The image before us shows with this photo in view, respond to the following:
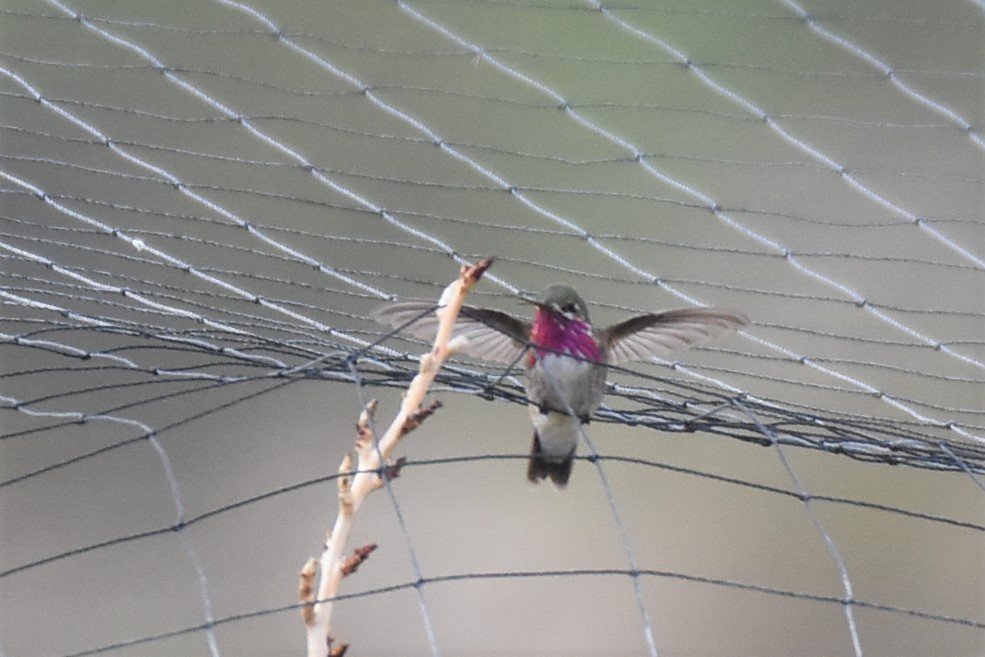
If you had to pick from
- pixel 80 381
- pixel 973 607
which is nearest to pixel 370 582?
pixel 80 381

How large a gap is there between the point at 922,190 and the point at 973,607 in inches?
66.6

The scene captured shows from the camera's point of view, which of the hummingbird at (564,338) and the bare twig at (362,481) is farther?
the hummingbird at (564,338)

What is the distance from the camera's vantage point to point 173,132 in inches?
227

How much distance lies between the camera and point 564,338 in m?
1.87

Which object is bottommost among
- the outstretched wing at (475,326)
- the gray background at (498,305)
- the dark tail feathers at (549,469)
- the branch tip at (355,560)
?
the branch tip at (355,560)

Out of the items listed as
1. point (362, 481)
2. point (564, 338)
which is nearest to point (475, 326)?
point (564, 338)

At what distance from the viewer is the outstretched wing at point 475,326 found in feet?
5.64

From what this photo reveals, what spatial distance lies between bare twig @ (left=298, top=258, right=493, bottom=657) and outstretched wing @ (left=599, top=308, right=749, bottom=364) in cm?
73

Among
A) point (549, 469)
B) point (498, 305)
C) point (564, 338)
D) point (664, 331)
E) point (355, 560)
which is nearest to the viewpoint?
point (355, 560)

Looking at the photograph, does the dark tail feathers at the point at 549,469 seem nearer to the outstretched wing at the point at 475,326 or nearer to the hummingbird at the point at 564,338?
the hummingbird at the point at 564,338

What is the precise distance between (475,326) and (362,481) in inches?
33.5

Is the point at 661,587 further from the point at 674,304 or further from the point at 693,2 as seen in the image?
the point at 693,2

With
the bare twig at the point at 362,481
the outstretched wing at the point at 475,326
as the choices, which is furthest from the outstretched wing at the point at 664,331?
the bare twig at the point at 362,481

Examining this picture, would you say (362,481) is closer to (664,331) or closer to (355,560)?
(355,560)
